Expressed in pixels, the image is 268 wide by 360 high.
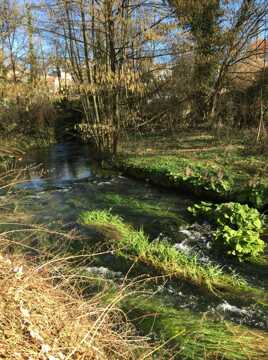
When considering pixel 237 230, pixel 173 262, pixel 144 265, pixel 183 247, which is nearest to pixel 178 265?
pixel 173 262

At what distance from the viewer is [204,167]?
9.52 meters

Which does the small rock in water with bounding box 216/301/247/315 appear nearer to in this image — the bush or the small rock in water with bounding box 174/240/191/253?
the bush

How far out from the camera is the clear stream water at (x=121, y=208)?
4613 millimetres

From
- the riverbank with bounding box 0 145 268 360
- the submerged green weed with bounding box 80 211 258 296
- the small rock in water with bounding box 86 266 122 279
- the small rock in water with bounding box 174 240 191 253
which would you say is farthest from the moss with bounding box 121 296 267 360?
the small rock in water with bounding box 174 240 191 253

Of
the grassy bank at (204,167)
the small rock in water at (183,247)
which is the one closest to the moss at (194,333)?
the small rock in water at (183,247)

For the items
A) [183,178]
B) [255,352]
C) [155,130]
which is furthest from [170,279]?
[155,130]

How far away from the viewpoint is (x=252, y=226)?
6273mm

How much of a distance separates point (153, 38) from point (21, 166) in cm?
669

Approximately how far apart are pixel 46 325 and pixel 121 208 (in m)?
5.40

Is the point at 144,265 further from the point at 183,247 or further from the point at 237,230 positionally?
the point at 237,230

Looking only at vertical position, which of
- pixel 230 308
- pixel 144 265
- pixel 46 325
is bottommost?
pixel 230 308

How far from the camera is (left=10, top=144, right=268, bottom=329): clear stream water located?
461cm

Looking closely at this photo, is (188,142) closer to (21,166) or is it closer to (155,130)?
(155,130)

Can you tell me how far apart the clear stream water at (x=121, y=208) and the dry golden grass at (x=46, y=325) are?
5.23ft
